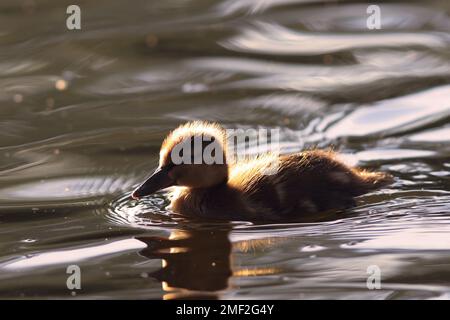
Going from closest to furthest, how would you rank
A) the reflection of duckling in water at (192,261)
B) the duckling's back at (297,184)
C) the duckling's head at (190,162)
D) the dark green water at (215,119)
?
1. the reflection of duckling in water at (192,261)
2. the dark green water at (215,119)
3. the duckling's back at (297,184)
4. the duckling's head at (190,162)

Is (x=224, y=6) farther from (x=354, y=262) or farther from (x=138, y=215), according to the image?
(x=354, y=262)

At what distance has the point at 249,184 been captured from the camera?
459 cm

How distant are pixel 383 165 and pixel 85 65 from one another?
2.53 metres

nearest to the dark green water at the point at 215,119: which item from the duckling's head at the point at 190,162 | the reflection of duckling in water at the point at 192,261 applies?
the reflection of duckling in water at the point at 192,261

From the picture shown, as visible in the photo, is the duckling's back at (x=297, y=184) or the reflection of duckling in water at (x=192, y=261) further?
the duckling's back at (x=297, y=184)

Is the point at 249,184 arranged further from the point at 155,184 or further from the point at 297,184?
the point at 155,184

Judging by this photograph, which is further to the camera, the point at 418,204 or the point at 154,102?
the point at 154,102

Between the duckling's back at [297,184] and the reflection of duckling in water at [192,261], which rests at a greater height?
the duckling's back at [297,184]

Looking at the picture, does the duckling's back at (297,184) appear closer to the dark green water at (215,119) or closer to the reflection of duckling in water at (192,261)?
the dark green water at (215,119)

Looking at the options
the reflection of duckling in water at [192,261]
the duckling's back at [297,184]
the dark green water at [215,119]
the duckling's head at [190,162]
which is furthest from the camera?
the duckling's head at [190,162]

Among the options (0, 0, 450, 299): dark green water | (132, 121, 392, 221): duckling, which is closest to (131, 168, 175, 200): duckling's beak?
(132, 121, 392, 221): duckling

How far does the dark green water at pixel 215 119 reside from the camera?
3.75 metres
